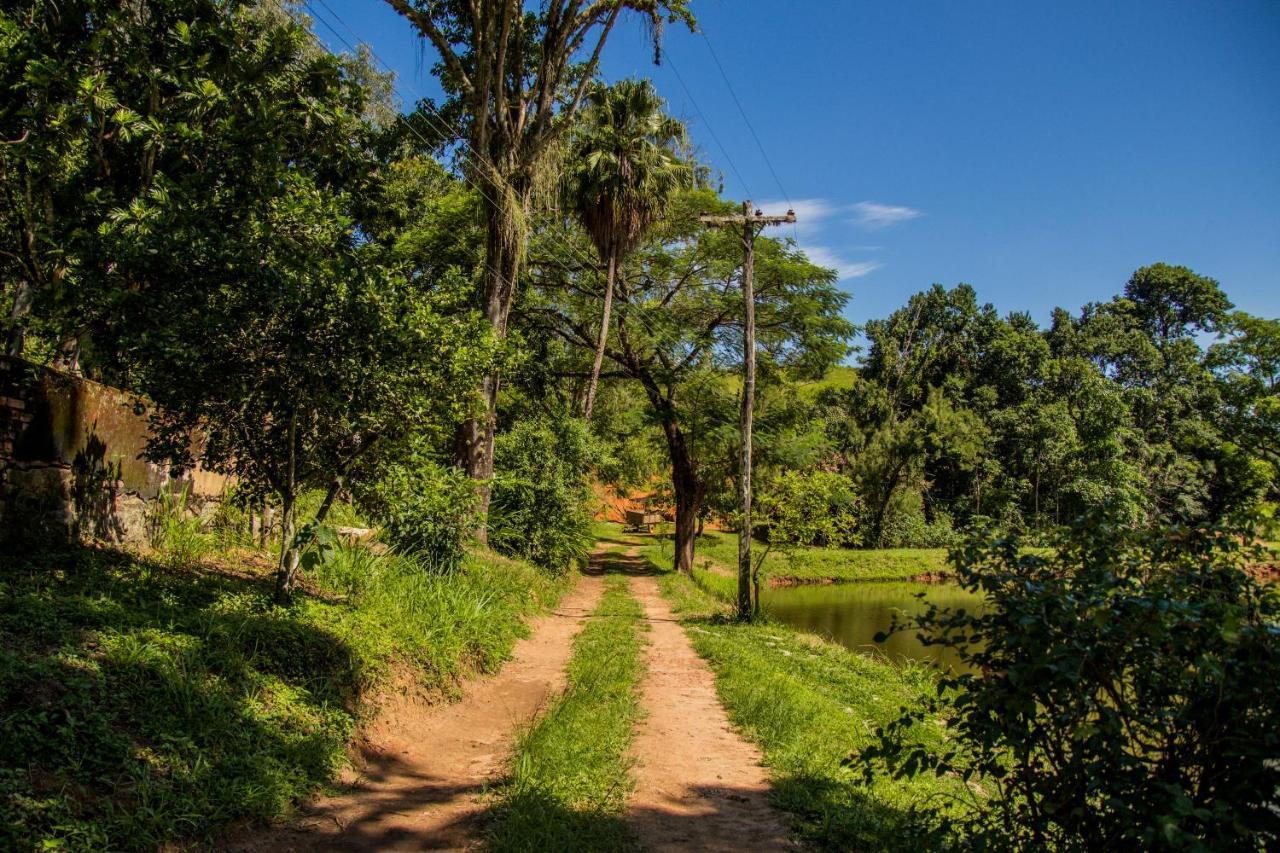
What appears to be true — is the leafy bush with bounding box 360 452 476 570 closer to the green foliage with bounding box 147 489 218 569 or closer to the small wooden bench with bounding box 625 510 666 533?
the green foliage with bounding box 147 489 218 569

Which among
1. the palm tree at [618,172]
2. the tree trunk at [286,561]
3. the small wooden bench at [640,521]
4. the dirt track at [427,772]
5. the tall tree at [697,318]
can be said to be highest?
the palm tree at [618,172]

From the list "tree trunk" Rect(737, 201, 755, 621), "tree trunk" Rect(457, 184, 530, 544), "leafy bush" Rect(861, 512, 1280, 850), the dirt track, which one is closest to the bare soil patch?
the dirt track

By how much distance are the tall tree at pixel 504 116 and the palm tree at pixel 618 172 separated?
10.9 feet

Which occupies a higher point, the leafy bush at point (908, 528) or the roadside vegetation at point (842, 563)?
the leafy bush at point (908, 528)

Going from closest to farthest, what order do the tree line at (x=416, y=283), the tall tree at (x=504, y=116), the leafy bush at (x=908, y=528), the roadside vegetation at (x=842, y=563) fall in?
the tree line at (x=416, y=283) → the tall tree at (x=504, y=116) → the roadside vegetation at (x=842, y=563) → the leafy bush at (x=908, y=528)

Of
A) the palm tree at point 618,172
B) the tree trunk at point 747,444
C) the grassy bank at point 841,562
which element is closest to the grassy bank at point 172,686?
the tree trunk at point 747,444

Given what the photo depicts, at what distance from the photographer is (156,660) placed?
5141mm

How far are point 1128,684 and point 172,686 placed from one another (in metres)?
5.59

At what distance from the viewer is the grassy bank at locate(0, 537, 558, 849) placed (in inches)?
152

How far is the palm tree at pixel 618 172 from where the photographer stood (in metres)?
19.4

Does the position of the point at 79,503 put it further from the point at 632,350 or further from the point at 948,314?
the point at 948,314

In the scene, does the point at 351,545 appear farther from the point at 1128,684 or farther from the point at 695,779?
the point at 1128,684

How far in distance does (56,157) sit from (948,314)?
57.2 meters

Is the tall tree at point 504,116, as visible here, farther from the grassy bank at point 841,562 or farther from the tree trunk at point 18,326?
the grassy bank at point 841,562
